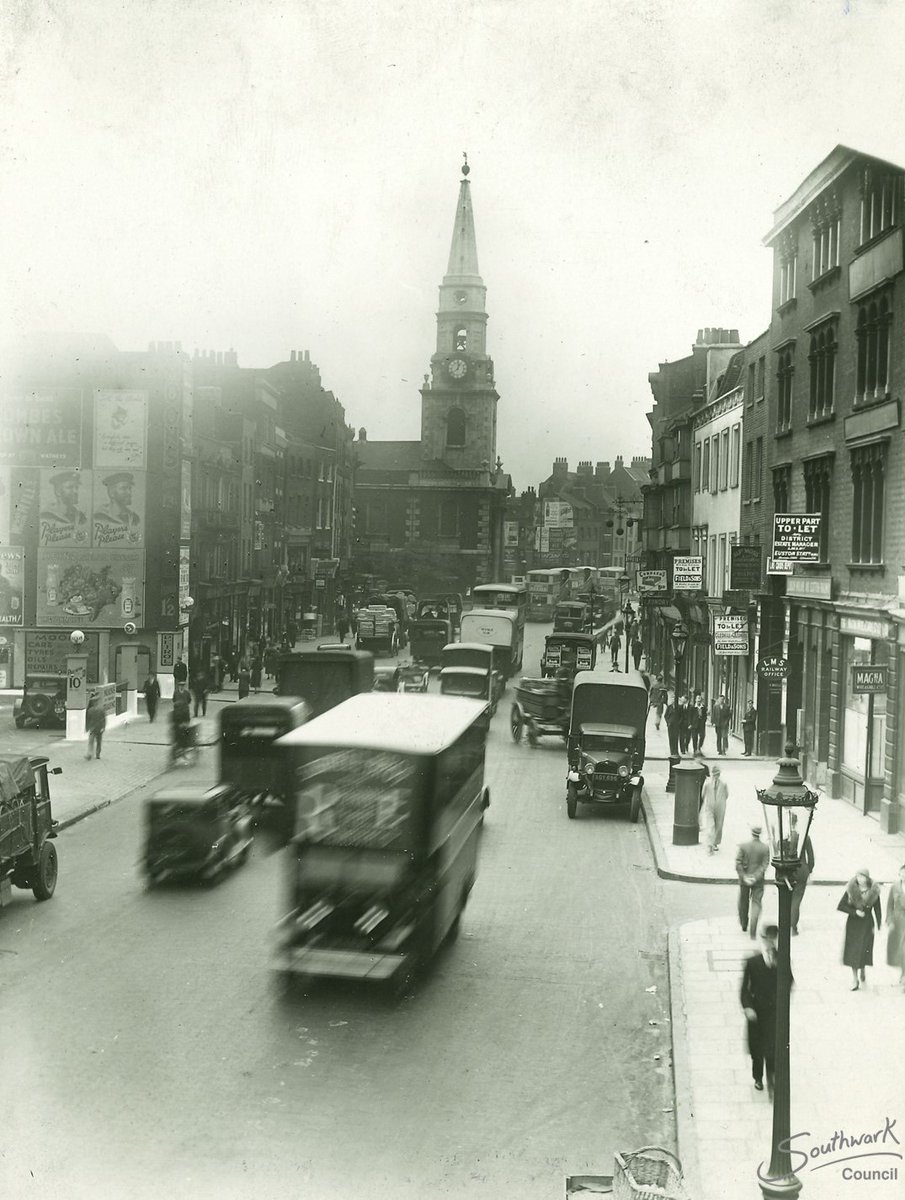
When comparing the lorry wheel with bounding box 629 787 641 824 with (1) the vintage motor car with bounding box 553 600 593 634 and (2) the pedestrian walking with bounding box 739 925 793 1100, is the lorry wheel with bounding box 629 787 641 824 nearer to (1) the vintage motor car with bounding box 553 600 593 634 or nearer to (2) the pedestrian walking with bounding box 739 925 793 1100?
(2) the pedestrian walking with bounding box 739 925 793 1100

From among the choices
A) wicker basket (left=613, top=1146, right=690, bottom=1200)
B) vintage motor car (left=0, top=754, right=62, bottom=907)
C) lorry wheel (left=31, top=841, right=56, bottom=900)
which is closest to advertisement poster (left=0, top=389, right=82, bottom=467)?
vintage motor car (left=0, top=754, right=62, bottom=907)

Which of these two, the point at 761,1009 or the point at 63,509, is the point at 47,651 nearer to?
the point at 63,509

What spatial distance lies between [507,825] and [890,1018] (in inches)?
454

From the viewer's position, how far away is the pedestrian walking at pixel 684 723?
30.7 metres

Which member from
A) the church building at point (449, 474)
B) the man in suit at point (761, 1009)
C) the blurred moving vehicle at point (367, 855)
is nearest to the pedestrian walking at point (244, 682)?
the blurred moving vehicle at point (367, 855)

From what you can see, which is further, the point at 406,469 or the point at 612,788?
the point at 406,469

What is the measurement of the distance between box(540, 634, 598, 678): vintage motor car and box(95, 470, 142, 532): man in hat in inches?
734

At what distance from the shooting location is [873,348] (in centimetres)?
2395

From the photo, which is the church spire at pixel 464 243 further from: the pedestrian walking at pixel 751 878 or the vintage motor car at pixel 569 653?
the pedestrian walking at pixel 751 878

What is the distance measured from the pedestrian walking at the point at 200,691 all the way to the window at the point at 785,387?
654 inches

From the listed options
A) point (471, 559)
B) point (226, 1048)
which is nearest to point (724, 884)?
point (226, 1048)

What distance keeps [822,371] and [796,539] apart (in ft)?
15.2

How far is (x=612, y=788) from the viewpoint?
82.7 ft

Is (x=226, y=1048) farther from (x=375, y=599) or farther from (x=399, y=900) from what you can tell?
→ (x=375, y=599)
